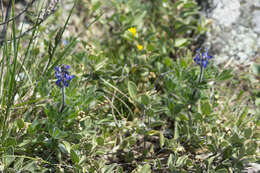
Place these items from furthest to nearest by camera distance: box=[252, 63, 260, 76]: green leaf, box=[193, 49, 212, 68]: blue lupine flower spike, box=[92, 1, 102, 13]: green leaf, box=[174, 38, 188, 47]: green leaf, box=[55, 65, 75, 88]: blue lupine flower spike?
box=[92, 1, 102, 13]: green leaf < box=[174, 38, 188, 47]: green leaf < box=[252, 63, 260, 76]: green leaf < box=[193, 49, 212, 68]: blue lupine flower spike < box=[55, 65, 75, 88]: blue lupine flower spike

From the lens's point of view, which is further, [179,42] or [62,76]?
[179,42]

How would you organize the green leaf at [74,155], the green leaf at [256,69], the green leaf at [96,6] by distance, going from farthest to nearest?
the green leaf at [96,6] → the green leaf at [256,69] → the green leaf at [74,155]

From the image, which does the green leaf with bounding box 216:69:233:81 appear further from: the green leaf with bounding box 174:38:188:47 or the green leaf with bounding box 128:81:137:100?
the green leaf with bounding box 174:38:188:47

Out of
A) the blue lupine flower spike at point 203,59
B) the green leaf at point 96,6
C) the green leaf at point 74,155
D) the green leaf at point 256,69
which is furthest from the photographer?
the green leaf at point 96,6

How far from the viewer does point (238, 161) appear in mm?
2088

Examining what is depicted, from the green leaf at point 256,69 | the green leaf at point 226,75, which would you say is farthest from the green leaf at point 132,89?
the green leaf at point 256,69

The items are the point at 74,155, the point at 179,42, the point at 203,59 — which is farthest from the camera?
the point at 179,42

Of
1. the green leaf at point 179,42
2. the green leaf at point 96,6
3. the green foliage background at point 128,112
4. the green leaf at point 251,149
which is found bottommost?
the green leaf at point 251,149

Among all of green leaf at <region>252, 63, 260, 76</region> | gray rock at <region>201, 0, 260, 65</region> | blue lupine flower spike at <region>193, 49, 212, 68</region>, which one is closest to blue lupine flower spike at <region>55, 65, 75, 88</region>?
blue lupine flower spike at <region>193, 49, 212, 68</region>

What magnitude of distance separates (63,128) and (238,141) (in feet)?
3.81

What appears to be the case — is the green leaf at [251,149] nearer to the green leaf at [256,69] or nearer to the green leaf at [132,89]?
the green leaf at [256,69]

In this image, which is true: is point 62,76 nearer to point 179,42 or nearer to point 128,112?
point 128,112

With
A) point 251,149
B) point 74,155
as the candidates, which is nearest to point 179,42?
point 251,149

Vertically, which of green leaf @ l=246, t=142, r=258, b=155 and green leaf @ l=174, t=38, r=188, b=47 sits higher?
green leaf @ l=174, t=38, r=188, b=47
